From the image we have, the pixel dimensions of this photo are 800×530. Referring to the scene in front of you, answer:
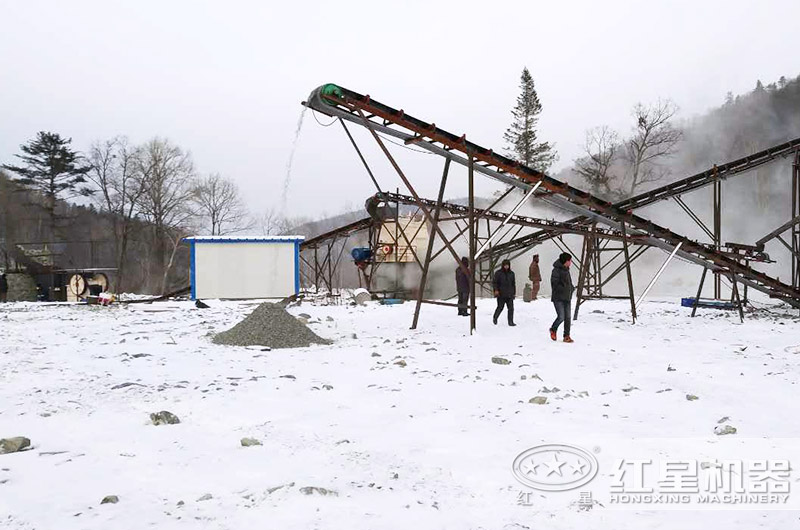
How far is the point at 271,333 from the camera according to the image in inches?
395

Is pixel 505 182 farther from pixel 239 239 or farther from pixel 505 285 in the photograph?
pixel 239 239

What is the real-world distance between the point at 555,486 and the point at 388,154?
8.79 meters

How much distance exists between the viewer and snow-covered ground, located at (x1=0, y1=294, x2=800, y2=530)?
10.1 ft

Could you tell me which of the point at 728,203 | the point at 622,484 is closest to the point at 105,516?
the point at 622,484

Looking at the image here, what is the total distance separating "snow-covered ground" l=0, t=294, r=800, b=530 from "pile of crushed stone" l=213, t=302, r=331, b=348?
532 millimetres

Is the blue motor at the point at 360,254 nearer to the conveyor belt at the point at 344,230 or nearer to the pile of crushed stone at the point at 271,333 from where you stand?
the conveyor belt at the point at 344,230

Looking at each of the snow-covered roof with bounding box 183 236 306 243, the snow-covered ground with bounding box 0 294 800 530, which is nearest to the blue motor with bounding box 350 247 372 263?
the snow-covered roof with bounding box 183 236 306 243

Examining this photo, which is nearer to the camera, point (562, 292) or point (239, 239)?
point (562, 292)

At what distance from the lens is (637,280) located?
39406mm

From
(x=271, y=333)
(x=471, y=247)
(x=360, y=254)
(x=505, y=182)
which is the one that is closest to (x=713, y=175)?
(x=505, y=182)

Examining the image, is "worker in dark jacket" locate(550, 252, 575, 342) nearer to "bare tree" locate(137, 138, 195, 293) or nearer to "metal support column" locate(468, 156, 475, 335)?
"metal support column" locate(468, 156, 475, 335)

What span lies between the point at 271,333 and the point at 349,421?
18.0 ft

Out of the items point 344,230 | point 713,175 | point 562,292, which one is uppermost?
point 713,175

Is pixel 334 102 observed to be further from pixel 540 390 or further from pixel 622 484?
pixel 622 484
